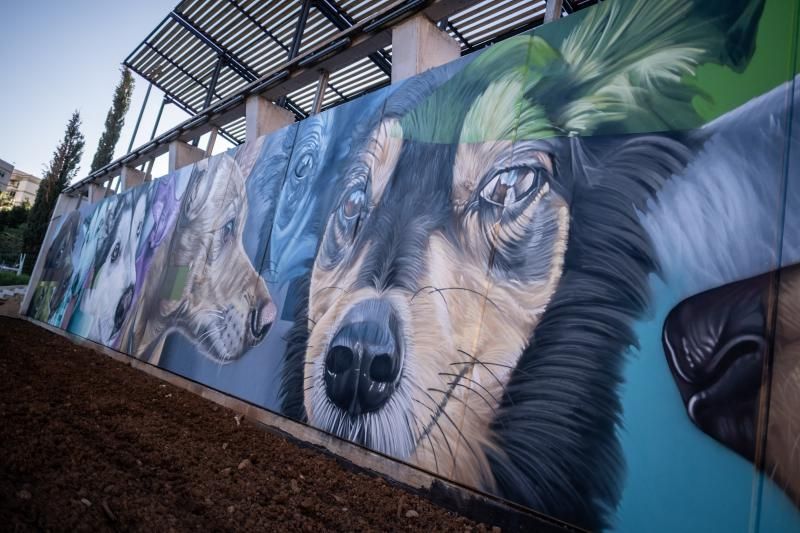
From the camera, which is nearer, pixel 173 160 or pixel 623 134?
pixel 623 134

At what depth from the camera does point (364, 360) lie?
3.53 metres

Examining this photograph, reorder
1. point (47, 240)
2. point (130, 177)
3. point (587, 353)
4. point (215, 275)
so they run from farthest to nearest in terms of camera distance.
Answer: point (47, 240) → point (130, 177) → point (215, 275) → point (587, 353)

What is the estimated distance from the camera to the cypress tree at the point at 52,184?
27.3 metres

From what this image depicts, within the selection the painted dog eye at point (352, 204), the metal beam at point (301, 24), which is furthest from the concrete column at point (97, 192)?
the painted dog eye at point (352, 204)

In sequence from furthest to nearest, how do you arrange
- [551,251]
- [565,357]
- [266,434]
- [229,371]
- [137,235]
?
1. [137,235]
2. [229,371]
3. [266,434]
4. [551,251]
5. [565,357]

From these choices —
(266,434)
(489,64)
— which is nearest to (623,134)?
(489,64)

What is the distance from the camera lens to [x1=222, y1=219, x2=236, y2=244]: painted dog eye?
584 cm

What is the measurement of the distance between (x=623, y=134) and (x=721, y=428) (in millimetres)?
1742

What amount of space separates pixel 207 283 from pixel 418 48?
415cm

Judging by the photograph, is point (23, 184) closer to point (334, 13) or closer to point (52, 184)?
point (52, 184)

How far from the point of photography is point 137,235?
8.55 meters

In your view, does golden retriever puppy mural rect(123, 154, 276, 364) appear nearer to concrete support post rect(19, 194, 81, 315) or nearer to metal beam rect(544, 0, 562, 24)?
metal beam rect(544, 0, 562, 24)

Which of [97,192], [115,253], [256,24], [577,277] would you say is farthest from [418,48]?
[97,192]

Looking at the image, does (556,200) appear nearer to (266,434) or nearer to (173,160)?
(266,434)
